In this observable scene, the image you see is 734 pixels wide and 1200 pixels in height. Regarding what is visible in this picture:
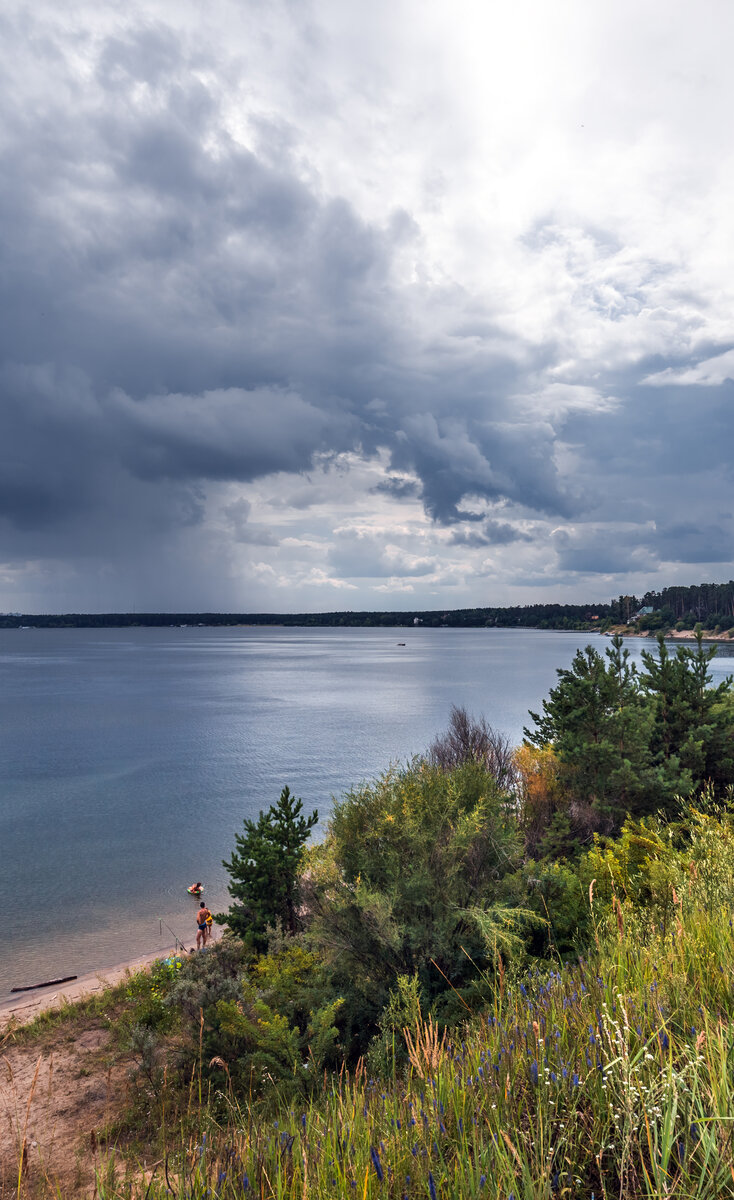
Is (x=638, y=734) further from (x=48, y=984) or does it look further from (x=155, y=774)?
(x=155, y=774)

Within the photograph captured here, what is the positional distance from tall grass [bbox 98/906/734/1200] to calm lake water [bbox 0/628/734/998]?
921 inches

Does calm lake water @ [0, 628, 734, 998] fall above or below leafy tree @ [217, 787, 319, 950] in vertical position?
below

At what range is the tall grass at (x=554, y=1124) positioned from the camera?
89.3 inches

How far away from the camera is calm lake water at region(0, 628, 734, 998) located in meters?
26.7

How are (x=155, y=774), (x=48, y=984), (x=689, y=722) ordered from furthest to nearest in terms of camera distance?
(x=155, y=774)
(x=689, y=722)
(x=48, y=984)

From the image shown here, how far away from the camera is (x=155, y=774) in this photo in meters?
56.5

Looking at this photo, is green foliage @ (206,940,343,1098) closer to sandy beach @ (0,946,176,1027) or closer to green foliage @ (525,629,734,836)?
sandy beach @ (0,946,176,1027)

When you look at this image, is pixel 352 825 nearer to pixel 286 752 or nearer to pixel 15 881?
pixel 15 881

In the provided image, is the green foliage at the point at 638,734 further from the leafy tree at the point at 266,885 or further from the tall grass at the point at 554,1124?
the tall grass at the point at 554,1124

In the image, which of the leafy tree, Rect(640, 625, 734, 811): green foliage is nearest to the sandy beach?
the leafy tree

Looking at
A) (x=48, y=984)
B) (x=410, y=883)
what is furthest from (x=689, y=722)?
(x=48, y=984)

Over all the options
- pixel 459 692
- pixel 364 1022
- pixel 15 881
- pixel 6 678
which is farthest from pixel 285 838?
pixel 6 678

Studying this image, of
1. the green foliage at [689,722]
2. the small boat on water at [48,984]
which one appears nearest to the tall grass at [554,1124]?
the green foliage at [689,722]

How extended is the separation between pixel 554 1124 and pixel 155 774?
59.2 metres
